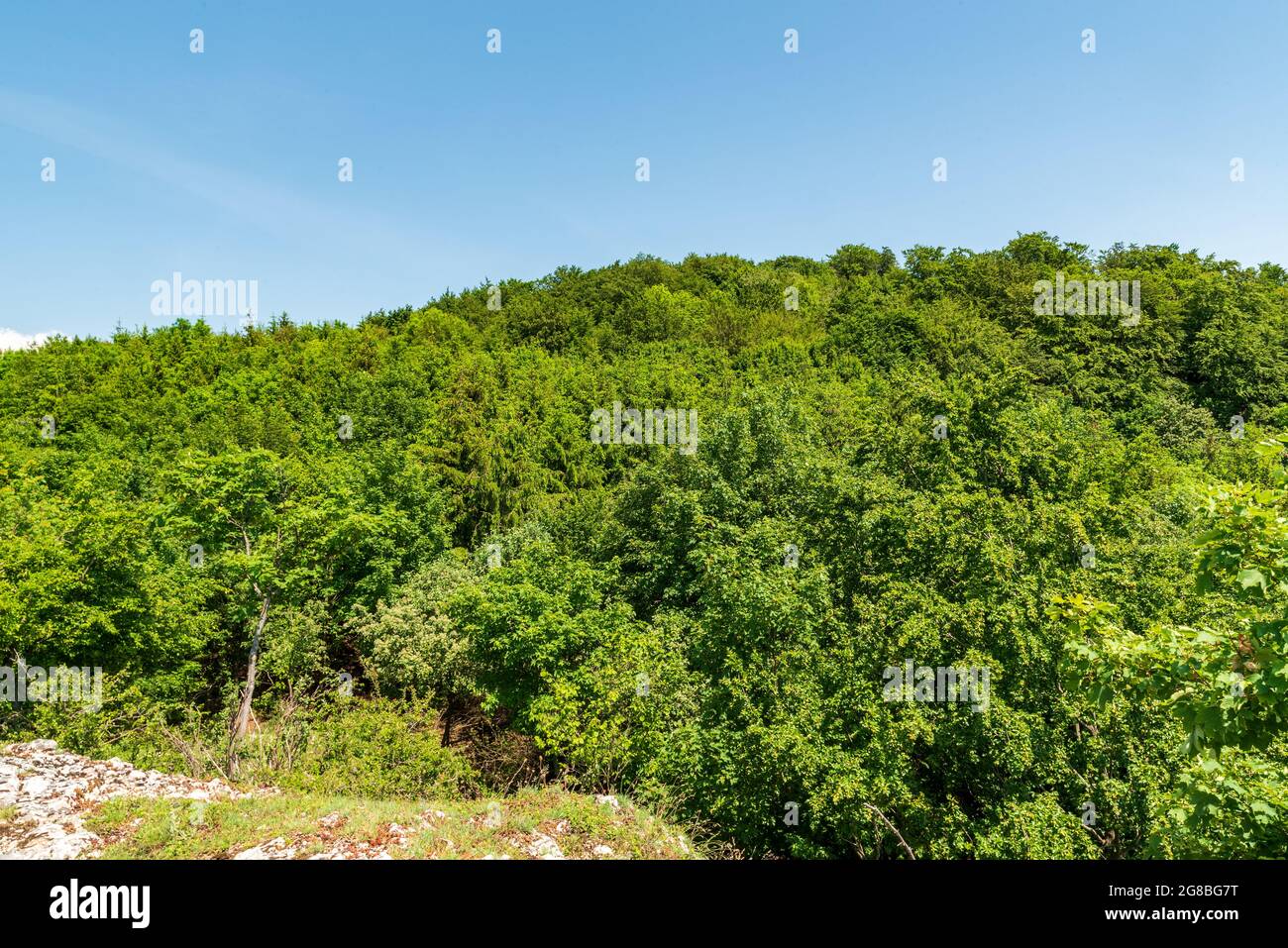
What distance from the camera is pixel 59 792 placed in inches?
320

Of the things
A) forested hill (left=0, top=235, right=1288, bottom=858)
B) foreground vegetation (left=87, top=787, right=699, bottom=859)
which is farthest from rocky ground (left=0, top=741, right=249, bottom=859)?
forested hill (left=0, top=235, right=1288, bottom=858)

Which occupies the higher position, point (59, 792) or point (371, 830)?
point (59, 792)

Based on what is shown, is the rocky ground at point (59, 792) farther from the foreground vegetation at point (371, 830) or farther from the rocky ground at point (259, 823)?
the foreground vegetation at point (371, 830)

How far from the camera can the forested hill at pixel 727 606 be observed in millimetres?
10609

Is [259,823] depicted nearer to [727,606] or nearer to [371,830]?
[371,830]

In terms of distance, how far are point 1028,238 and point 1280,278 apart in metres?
27.2

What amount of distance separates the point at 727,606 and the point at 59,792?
12.3m

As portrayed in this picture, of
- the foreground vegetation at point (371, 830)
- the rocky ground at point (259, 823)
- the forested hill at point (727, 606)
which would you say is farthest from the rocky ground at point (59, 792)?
the forested hill at point (727, 606)

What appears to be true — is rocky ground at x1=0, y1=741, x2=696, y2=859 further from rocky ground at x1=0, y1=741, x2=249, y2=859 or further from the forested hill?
the forested hill

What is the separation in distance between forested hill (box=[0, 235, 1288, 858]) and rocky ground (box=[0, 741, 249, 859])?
8.63 ft

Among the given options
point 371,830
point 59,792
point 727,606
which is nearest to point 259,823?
point 371,830

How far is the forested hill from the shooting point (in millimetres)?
10609

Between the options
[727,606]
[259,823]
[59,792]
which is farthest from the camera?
[727,606]

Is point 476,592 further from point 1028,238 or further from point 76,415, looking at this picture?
point 1028,238
